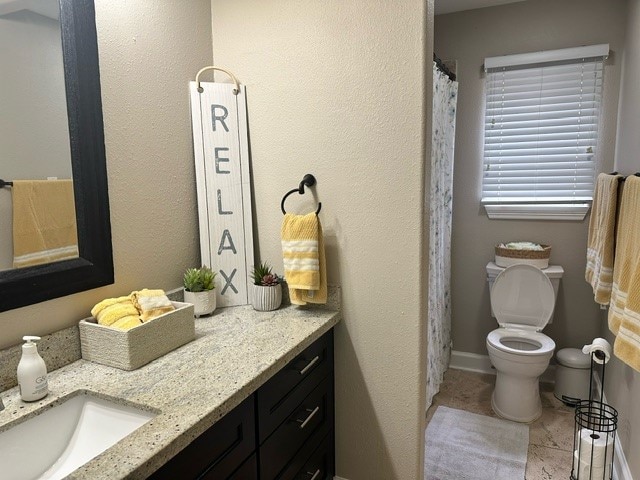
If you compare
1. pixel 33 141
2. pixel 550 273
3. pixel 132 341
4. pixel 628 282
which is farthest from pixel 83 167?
pixel 550 273

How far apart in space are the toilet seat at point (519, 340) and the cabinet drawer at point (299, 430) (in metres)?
1.31

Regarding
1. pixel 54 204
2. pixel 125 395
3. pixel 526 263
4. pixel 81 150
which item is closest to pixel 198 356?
pixel 125 395

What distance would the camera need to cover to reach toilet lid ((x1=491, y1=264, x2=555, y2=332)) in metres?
2.73

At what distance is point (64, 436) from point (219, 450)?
0.40 m

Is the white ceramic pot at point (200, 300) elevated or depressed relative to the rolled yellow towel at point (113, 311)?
depressed

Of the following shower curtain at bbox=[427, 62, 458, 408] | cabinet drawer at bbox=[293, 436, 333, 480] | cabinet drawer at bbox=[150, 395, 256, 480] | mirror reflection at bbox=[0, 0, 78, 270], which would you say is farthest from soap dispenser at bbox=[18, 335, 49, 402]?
shower curtain at bbox=[427, 62, 458, 408]

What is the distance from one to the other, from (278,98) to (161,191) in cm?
59

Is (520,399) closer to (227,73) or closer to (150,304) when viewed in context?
(150,304)

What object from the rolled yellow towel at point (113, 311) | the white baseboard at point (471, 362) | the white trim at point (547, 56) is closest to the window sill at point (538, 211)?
the white trim at point (547, 56)

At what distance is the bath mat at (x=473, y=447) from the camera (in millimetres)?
2125

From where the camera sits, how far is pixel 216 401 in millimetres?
1066

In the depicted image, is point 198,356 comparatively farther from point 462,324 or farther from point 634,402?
point 462,324

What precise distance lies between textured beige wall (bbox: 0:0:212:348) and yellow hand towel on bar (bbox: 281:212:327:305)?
1.36ft

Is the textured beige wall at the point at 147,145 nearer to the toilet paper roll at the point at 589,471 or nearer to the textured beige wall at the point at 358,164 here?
the textured beige wall at the point at 358,164
